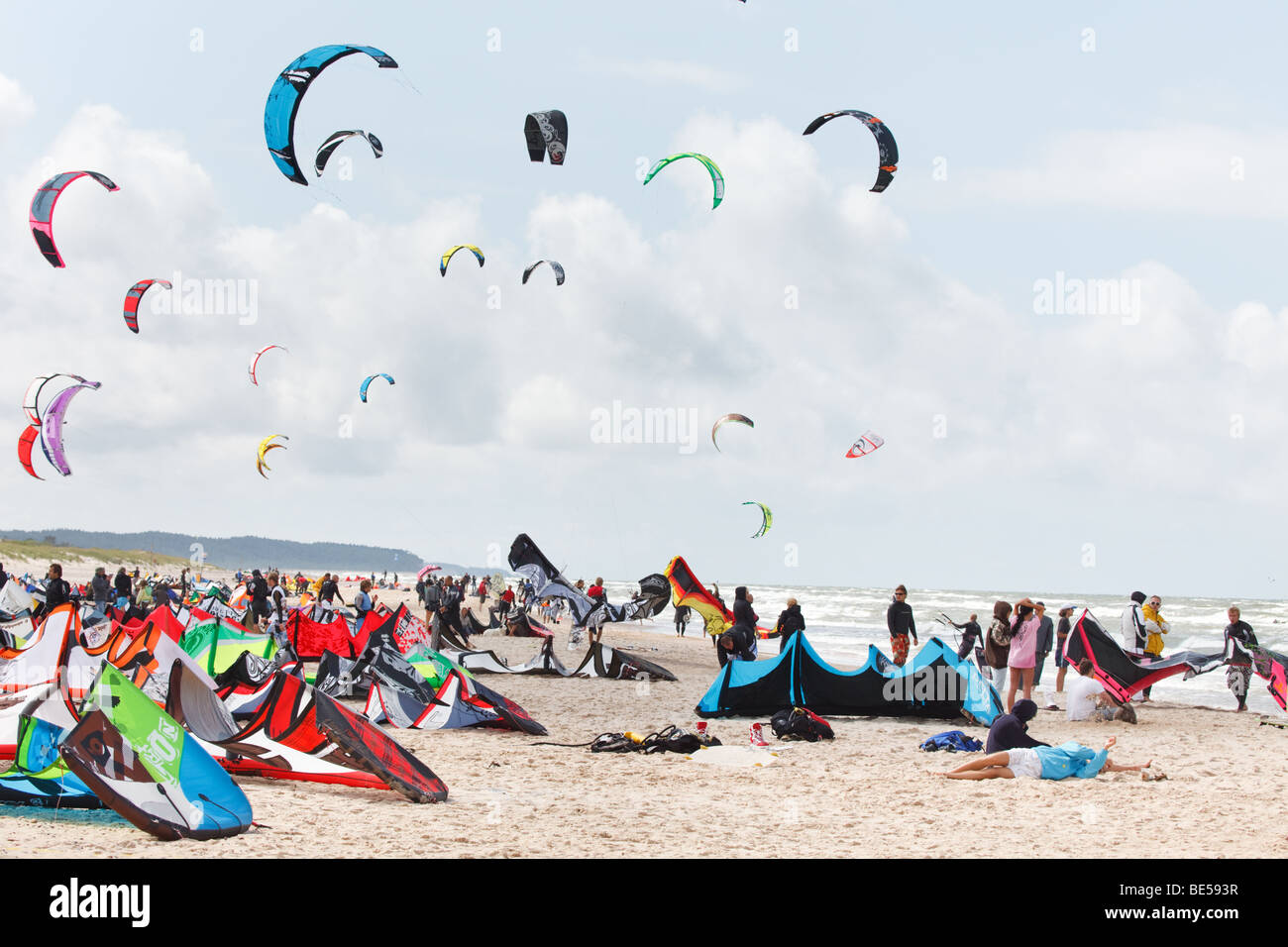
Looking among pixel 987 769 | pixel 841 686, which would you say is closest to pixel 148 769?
pixel 987 769

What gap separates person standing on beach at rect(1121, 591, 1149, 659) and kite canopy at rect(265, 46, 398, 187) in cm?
1069

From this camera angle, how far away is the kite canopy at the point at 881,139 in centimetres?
1389

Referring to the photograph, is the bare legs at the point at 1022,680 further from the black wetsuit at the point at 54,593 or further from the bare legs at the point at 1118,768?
the black wetsuit at the point at 54,593

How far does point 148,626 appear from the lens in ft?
32.1

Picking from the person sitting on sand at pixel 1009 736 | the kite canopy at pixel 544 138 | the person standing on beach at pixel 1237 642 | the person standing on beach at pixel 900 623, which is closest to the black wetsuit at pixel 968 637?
the person standing on beach at pixel 900 623

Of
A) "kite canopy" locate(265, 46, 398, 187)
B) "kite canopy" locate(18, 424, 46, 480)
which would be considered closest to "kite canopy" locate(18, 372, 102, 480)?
"kite canopy" locate(18, 424, 46, 480)

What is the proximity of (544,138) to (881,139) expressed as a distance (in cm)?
462

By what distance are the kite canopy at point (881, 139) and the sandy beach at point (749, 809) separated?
7.48 meters

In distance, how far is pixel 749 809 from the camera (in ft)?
22.0

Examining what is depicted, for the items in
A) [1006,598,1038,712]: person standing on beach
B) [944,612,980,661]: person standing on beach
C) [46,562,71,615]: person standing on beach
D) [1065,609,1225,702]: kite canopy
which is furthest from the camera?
[46,562,71,615]: person standing on beach

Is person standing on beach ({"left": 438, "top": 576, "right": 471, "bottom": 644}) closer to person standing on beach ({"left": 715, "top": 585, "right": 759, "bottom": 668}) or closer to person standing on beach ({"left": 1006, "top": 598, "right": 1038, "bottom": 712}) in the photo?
person standing on beach ({"left": 715, "top": 585, "right": 759, "bottom": 668})

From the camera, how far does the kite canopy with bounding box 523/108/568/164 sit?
1322cm

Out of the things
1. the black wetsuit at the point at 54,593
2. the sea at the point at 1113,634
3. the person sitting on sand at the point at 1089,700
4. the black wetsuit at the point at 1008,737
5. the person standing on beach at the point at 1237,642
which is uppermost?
the black wetsuit at the point at 54,593
